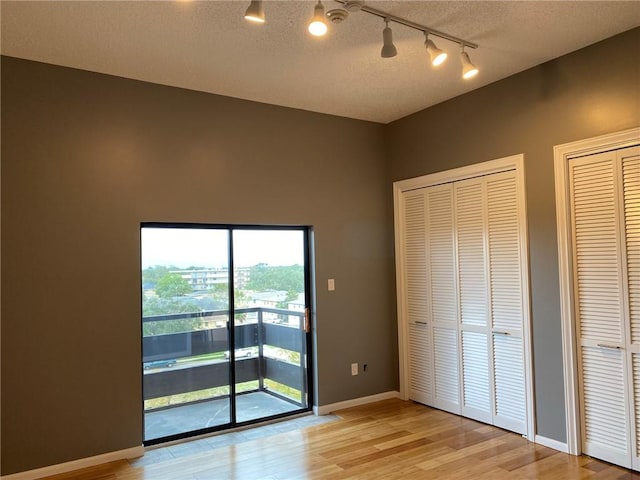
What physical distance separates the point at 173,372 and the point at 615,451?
10.9ft

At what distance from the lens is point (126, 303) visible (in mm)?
3658

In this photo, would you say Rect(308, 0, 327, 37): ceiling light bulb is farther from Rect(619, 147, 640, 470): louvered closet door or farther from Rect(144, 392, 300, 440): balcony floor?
Rect(144, 392, 300, 440): balcony floor

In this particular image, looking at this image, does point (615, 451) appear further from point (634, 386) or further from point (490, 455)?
point (490, 455)

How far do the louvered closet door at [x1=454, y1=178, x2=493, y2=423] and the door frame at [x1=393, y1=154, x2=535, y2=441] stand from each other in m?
0.14

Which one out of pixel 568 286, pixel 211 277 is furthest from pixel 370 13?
pixel 211 277

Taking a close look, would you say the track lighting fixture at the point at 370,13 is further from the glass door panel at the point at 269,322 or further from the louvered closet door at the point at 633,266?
the glass door panel at the point at 269,322

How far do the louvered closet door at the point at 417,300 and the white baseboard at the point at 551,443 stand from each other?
116 centimetres

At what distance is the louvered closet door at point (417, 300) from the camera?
15.4 feet

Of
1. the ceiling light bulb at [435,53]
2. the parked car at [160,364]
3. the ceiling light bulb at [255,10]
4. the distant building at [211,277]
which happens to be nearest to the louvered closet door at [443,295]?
the ceiling light bulb at [435,53]

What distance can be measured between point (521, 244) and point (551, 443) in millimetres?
1523

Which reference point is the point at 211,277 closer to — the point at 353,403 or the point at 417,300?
the point at 353,403

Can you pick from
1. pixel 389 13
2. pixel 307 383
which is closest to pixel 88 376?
pixel 307 383

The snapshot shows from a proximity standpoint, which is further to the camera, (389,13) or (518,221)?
(518,221)

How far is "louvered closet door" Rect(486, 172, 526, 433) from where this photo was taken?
382 cm
